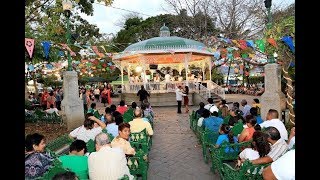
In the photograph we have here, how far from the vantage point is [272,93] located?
1020 centimetres

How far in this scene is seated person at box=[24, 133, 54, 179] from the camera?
4336mm

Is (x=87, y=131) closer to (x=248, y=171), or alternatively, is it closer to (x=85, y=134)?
(x=85, y=134)

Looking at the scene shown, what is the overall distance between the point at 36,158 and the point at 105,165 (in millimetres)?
995

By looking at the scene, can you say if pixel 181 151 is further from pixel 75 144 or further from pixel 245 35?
pixel 245 35

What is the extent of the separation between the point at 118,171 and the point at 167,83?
1998 centimetres

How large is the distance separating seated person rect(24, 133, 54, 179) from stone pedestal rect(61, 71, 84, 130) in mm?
7971

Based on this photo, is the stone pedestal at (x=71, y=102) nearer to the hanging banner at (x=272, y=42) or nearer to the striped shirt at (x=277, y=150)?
the hanging banner at (x=272, y=42)

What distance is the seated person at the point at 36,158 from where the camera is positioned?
14.2 ft

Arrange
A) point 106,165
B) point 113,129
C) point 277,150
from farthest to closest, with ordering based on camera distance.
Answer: point 113,129 < point 277,150 < point 106,165

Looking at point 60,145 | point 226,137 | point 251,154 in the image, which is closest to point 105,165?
point 251,154

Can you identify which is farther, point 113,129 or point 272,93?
point 272,93

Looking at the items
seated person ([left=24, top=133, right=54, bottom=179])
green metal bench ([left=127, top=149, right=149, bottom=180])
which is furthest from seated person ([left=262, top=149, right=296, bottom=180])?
seated person ([left=24, top=133, right=54, bottom=179])

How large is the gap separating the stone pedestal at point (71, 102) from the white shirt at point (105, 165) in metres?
8.51
